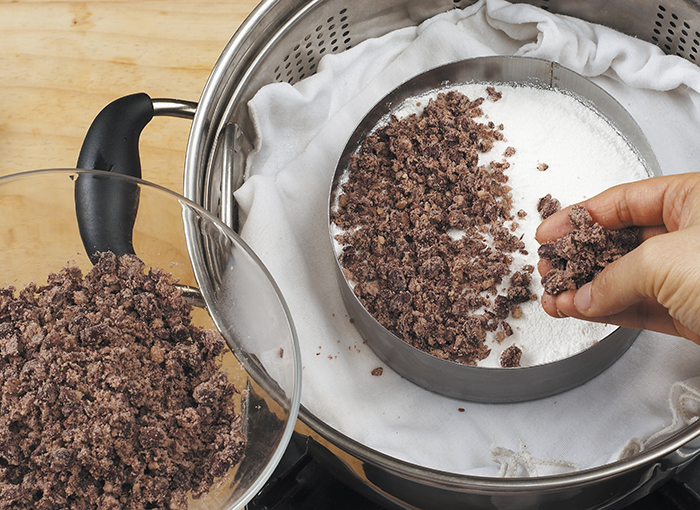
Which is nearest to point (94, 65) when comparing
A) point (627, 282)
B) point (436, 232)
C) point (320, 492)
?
point (436, 232)

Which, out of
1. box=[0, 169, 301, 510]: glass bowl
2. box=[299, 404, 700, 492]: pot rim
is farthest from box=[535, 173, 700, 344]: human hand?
box=[0, 169, 301, 510]: glass bowl

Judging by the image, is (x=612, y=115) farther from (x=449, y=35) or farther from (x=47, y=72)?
(x=47, y=72)

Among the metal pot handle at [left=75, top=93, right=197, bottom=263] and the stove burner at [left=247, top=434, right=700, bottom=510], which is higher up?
the metal pot handle at [left=75, top=93, right=197, bottom=263]

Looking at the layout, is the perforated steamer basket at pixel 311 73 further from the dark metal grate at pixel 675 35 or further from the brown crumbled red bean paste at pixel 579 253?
the brown crumbled red bean paste at pixel 579 253

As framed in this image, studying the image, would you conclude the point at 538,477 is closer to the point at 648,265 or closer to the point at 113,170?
the point at 648,265

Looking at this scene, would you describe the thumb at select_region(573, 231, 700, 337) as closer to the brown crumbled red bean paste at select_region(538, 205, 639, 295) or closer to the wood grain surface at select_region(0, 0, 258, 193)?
the brown crumbled red bean paste at select_region(538, 205, 639, 295)
